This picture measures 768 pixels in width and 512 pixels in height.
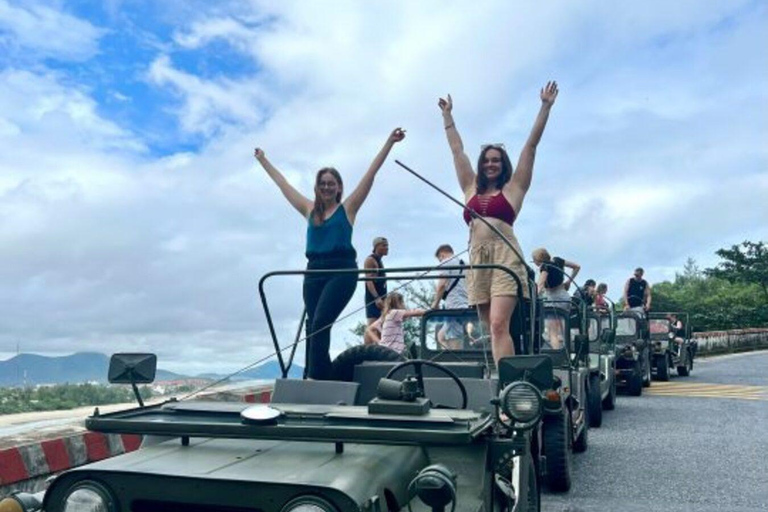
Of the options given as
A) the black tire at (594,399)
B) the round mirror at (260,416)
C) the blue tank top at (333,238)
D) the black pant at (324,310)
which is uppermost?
the blue tank top at (333,238)

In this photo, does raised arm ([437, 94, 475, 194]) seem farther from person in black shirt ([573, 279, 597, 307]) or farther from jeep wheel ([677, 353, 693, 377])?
jeep wheel ([677, 353, 693, 377])

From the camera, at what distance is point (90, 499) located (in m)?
3.08

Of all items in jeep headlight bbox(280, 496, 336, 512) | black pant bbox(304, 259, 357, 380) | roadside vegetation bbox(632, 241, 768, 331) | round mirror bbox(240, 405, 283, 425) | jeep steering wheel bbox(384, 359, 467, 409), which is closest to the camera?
jeep headlight bbox(280, 496, 336, 512)

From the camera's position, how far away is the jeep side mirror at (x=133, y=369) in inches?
166

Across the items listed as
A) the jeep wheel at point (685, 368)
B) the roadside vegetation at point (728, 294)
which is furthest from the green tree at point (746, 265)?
the jeep wheel at point (685, 368)

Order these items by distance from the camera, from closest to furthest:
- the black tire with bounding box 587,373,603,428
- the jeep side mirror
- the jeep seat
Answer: the jeep side mirror
the jeep seat
the black tire with bounding box 587,373,603,428

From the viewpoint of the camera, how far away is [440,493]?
9.61 ft

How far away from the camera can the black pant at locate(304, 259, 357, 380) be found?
5.52 m

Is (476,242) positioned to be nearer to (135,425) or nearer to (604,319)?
(135,425)

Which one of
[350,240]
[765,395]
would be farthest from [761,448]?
[765,395]

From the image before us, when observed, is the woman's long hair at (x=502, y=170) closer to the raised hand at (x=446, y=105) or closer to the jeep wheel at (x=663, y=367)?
the raised hand at (x=446, y=105)

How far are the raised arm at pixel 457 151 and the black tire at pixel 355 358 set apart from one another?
52.2 inches

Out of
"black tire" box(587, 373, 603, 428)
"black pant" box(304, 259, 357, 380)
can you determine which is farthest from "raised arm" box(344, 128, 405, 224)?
"black tire" box(587, 373, 603, 428)

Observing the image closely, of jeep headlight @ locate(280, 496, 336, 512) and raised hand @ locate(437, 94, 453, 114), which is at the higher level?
raised hand @ locate(437, 94, 453, 114)
